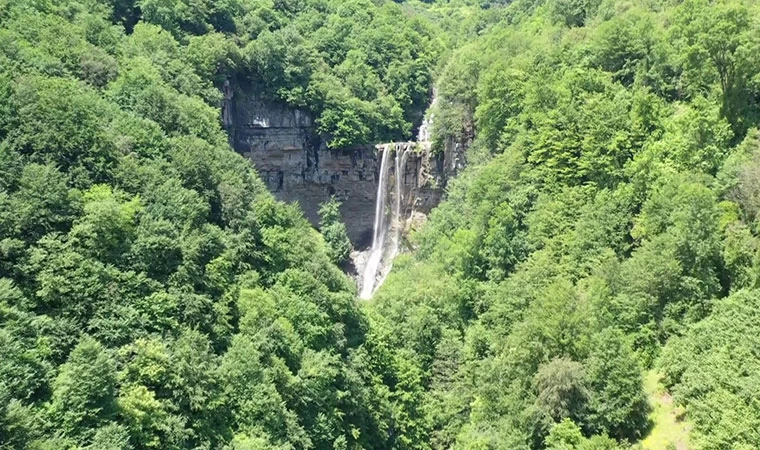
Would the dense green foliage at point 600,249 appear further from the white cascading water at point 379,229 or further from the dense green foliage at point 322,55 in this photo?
the dense green foliage at point 322,55

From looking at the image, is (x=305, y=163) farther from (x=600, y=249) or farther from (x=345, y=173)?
(x=600, y=249)

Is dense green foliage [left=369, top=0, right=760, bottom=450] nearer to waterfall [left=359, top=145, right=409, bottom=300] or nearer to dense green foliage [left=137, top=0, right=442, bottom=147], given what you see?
waterfall [left=359, top=145, right=409, bottom=300]

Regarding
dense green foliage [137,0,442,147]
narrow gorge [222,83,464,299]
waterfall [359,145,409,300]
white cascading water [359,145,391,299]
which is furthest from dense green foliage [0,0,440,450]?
white cascading water [359,145,391,299]

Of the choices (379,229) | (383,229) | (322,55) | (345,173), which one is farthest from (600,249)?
(322,55)

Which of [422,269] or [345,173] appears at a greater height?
[345,173]

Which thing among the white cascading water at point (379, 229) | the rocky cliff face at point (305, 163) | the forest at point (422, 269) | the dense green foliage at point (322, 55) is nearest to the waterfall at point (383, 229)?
the white cascading water at point (379, 229)
